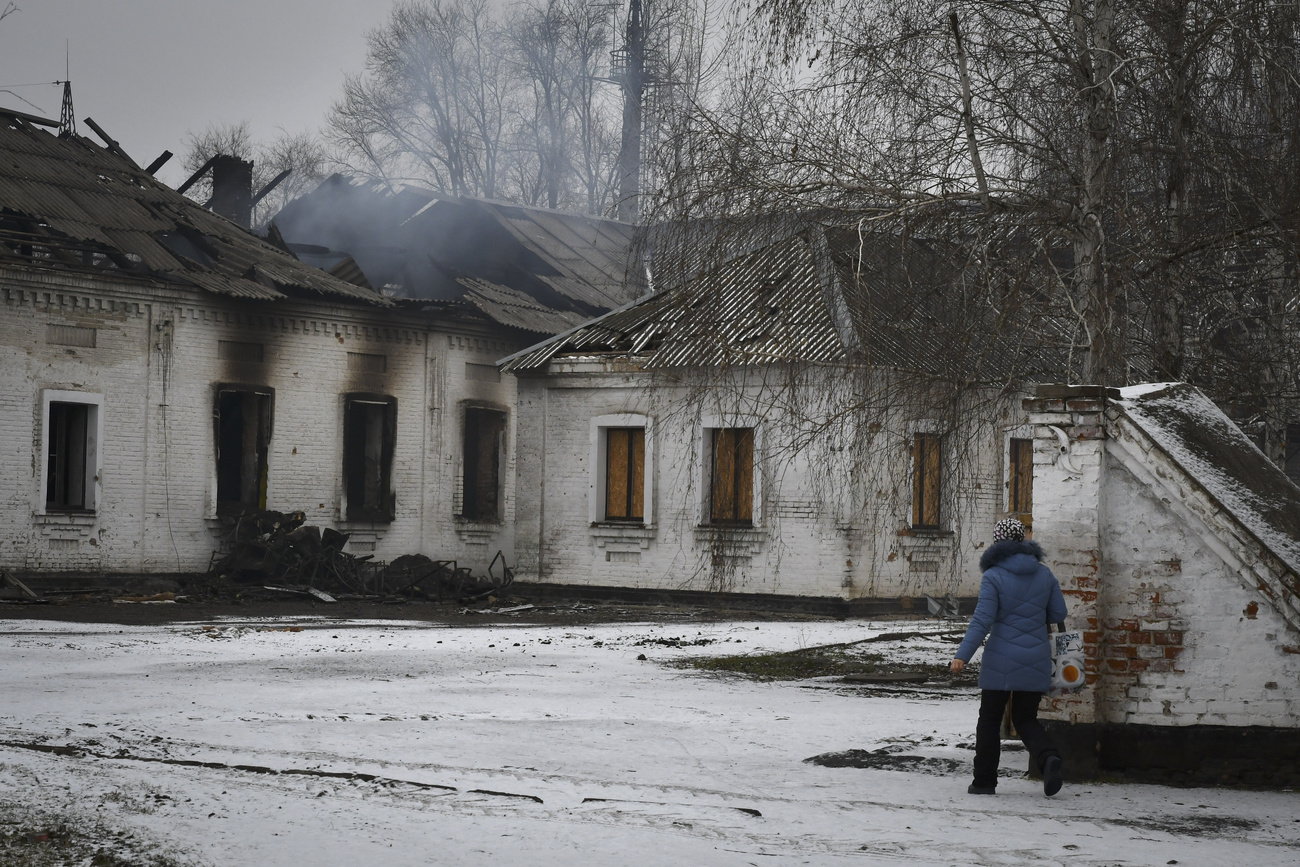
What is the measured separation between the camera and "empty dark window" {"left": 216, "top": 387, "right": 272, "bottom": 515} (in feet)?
76.7

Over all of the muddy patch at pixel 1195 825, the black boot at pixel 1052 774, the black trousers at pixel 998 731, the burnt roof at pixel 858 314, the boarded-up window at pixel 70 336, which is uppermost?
the boarded-up window at pixel 70 336

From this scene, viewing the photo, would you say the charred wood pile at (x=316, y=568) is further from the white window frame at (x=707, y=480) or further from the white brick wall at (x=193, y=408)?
the white window frame at (x=707, y=480)

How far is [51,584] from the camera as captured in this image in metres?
20.8

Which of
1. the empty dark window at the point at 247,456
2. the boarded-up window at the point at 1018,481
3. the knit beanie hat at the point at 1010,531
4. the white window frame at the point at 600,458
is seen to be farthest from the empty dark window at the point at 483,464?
the knit beanie hat at the point at 1010,531

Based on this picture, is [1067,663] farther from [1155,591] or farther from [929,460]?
[929,460]

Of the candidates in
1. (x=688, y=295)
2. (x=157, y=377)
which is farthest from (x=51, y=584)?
(x=688, y=295)

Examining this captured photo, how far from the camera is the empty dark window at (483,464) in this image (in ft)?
86.8

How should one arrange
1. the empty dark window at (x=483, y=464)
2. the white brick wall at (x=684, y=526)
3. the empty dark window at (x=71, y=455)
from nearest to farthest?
the white brick wall at (x=684, y=526)
the empty dark window at (x=71, y=455)
the empty dark window at (x=483, y=464)

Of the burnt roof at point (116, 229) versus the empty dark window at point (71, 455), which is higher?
the burnt roof at point (116, 229)

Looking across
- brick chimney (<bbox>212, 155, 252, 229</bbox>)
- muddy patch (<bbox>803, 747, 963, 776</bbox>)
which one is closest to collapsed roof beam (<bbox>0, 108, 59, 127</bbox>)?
brick chimney (<bbox>212, 155, 252, 229</bbox>)

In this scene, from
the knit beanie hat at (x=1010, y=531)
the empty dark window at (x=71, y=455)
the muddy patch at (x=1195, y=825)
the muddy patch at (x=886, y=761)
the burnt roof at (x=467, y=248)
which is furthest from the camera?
the burnt roof at (x=467, y=248)

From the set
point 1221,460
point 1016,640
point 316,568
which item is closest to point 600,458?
point 316,568

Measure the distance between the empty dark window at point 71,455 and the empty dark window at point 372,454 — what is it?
4.40 metres

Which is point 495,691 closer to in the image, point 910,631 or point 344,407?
point 910,631
